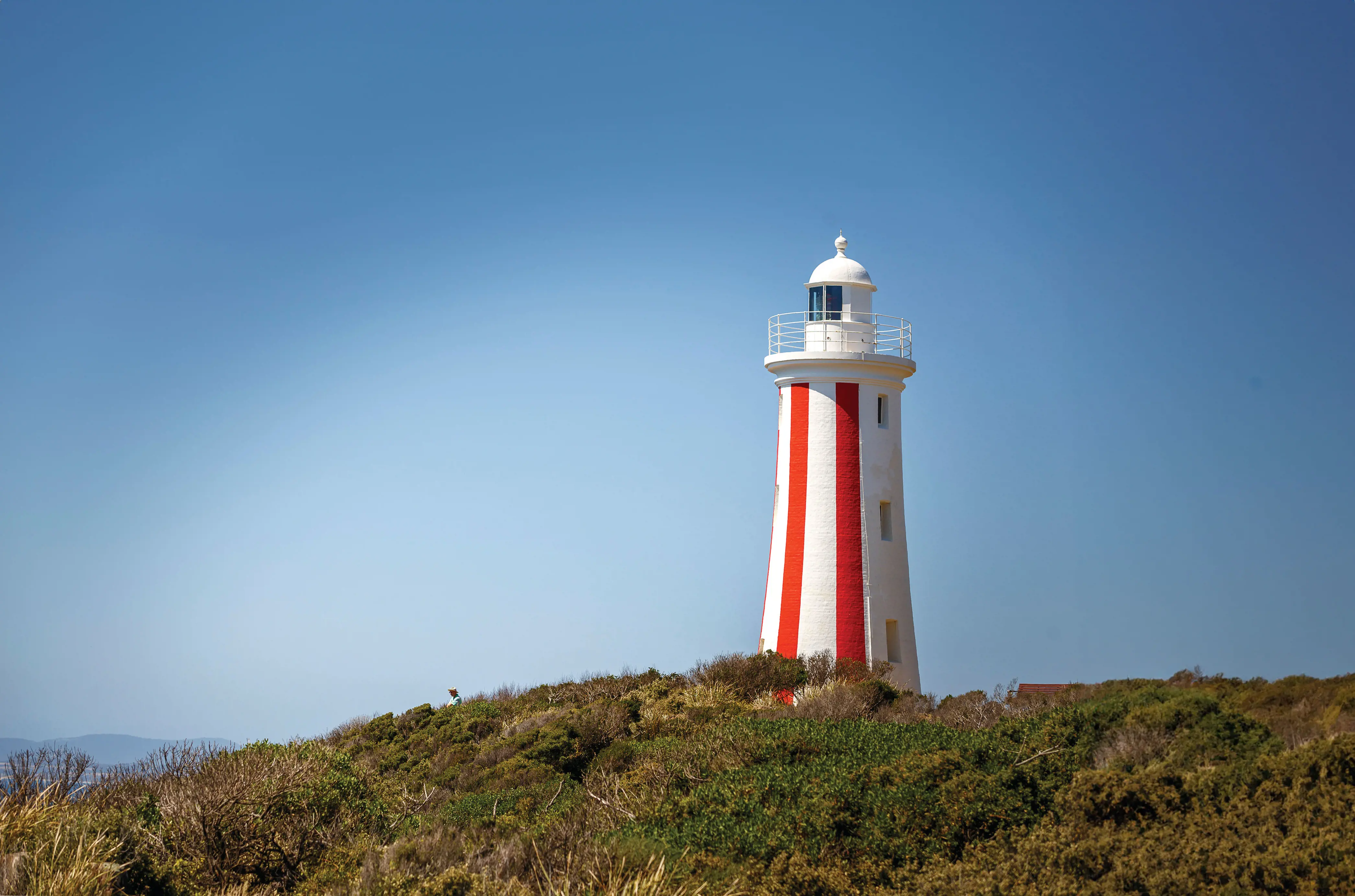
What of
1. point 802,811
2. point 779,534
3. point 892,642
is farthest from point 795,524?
point 802,811

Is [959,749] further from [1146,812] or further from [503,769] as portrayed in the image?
[503,769]

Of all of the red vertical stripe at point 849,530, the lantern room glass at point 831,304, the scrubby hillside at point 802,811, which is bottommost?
the scrubby hillside at point 802,811

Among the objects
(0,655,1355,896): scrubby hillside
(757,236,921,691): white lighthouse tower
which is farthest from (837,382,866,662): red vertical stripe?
(0,655,1355,896): scrubby hillside

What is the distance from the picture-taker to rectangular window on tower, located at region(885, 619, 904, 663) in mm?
21453

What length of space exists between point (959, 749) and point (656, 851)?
3.60 m

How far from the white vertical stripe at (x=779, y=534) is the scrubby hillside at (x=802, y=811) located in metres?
5.58

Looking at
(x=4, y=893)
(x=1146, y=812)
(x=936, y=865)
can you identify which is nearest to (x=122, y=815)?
(x=4, y=893)

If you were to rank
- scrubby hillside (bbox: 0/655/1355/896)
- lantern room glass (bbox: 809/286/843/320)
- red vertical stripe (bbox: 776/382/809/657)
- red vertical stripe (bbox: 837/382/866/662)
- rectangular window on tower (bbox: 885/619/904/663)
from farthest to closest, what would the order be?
lantern room glass (bbox: 809/286/843/320), rectangular window on tower (bbox: 885/619/904/663), red vertical stripe (bbox: 776/382/809/657), red vertical stripe (bbox: 837/382/866/662), scrubby hillside (bbox: 0/655/1355/896)

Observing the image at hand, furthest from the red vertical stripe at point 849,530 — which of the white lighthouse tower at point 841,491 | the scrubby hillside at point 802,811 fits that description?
the scrubby hillside at point 802,811

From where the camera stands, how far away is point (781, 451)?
22.5 meters

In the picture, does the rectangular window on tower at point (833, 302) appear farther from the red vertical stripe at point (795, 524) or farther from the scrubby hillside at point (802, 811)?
the scrubby hillside at point (802, 811)

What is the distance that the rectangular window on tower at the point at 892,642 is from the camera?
21453 mm

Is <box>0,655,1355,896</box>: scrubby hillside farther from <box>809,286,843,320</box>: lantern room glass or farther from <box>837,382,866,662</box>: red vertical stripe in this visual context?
<box>809,286,843,320</box>: lantern room glass

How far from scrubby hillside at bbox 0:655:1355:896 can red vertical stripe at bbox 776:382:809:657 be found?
519 centimetres
